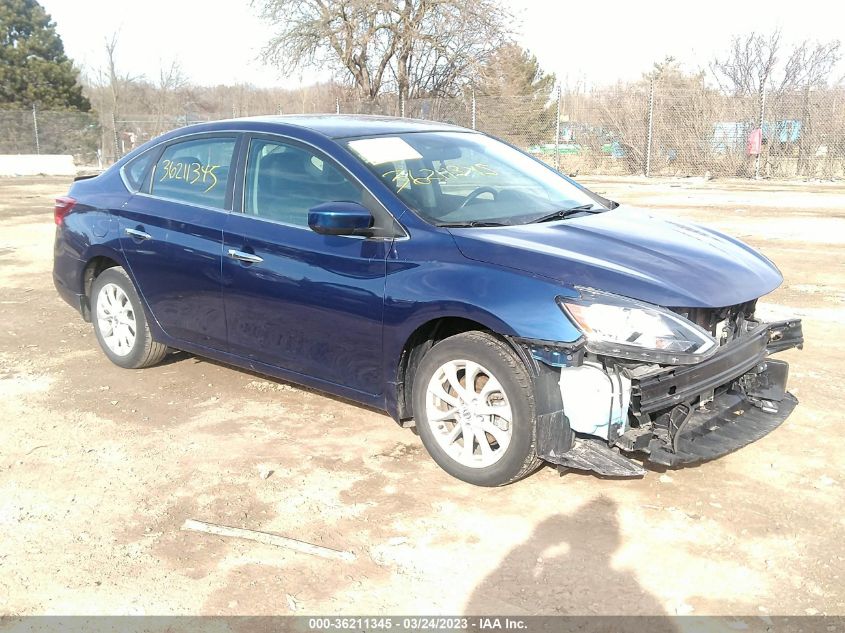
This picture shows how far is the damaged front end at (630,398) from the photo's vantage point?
130 inches

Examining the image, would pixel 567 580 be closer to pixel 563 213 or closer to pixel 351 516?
pixel 351 516

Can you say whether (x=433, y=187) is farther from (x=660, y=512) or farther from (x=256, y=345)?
(x=660, y=512)

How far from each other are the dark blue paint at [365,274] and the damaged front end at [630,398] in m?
0.12

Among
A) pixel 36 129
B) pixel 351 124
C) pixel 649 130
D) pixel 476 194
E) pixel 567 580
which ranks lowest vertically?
pixel 567 580

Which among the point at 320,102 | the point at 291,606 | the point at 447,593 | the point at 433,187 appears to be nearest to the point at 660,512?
the point at 447,593

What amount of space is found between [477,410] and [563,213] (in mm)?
1305

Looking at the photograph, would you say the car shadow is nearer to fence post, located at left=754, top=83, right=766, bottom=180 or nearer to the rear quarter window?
the rear quarter window

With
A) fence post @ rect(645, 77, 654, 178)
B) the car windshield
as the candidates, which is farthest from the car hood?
fence post @ rect(645, 77, 654, 178)

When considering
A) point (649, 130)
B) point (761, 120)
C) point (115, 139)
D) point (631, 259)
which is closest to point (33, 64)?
point (115, 139)

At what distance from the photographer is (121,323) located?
5492 millimetres

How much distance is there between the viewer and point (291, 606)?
112 inches

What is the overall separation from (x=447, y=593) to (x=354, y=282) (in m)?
1.63

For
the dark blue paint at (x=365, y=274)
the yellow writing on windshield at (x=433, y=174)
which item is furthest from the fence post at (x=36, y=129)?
the yellow writing on windshield at (x=433, y=174)

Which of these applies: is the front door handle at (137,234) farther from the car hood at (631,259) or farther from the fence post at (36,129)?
the fence post at (36,129)
